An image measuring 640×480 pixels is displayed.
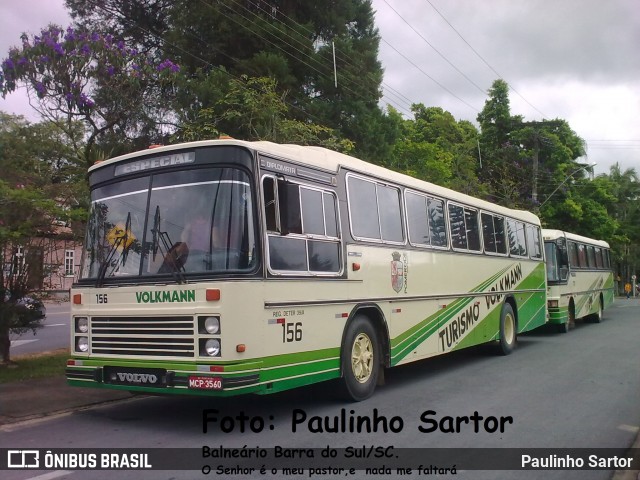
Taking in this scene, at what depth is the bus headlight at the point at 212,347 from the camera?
627 cm

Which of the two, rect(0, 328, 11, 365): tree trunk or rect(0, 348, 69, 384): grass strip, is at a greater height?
rect(0, 328, 11, 365): tree trunk

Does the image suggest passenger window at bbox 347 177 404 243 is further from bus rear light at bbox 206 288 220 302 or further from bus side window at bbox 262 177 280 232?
bus rear light at bbox 206 288 220 302

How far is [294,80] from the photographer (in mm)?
20922

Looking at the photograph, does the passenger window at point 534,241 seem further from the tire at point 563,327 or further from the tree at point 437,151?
the tree at point 437,151

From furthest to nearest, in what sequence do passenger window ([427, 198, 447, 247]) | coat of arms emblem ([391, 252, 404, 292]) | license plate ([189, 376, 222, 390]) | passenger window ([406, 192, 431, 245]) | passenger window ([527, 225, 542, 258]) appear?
1. passenger window ([527, 225, 542, 258])
2. passenger window ([427, 198, 447, 247])
3. passenger window ([406, 192, 431, 245])
4. coat of arms emblem ([391, 252, 404, 292])
5. license plate ([189, 376, 222, 390])

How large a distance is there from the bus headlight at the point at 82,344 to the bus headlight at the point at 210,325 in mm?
1825

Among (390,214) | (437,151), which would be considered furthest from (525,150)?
(390,214)

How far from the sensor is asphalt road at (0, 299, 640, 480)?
20.6 ft

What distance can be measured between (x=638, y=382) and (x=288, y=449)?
6.80 m

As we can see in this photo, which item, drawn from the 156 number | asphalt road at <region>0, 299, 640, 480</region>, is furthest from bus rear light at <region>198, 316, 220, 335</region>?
asphalt road at <region>0, 299, 640, 480</region>

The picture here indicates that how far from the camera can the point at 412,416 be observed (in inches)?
296

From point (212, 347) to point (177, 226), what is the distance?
1424 millimetres

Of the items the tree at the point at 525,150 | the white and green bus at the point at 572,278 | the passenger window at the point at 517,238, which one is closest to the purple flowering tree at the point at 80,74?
the passenger window at the point at 517,238

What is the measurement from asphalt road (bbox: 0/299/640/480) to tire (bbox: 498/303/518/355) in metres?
1.96
